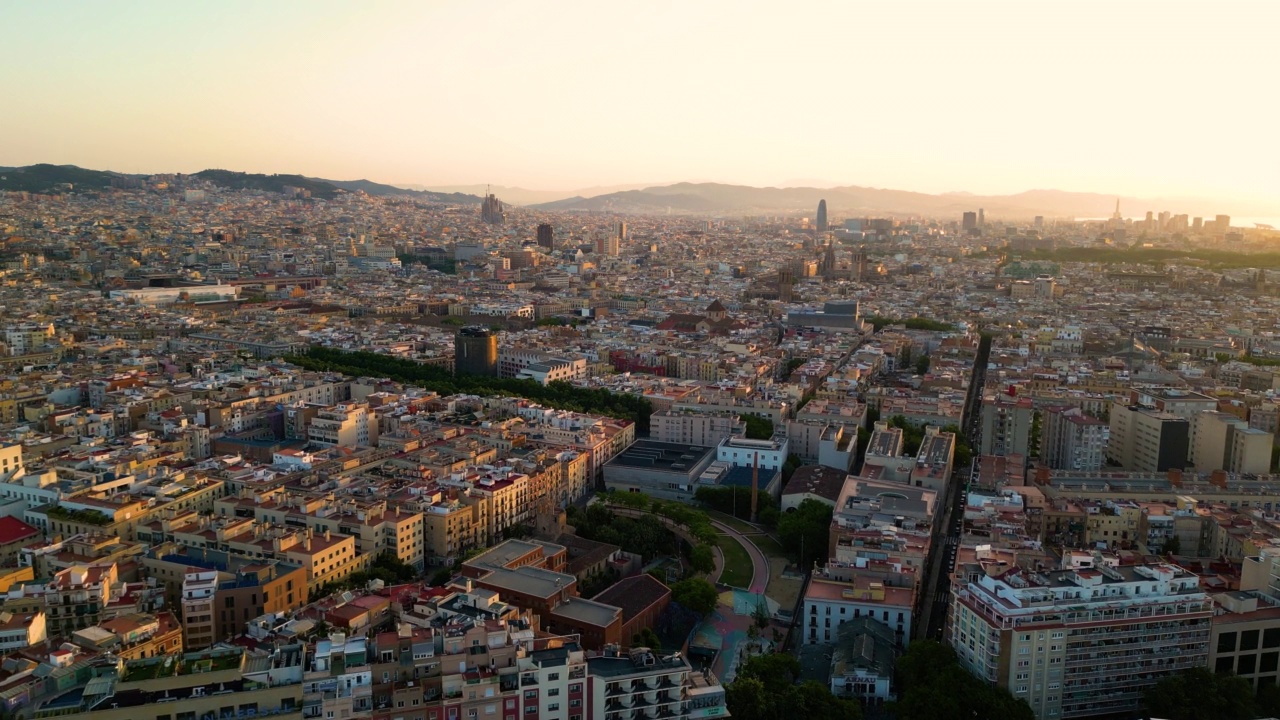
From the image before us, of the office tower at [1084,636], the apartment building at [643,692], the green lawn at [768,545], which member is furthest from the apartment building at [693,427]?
the apartment building at [643,692]

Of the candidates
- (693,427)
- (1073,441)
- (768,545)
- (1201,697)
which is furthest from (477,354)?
(1201,697)

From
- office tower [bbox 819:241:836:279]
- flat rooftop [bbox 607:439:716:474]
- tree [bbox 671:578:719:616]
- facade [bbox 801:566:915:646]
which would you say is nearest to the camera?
facade [bbox 801:566:915:646]

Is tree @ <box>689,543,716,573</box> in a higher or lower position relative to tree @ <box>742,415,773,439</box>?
lower

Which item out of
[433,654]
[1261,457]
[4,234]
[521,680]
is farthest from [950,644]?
[4,234]

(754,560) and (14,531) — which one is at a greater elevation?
(14,531)

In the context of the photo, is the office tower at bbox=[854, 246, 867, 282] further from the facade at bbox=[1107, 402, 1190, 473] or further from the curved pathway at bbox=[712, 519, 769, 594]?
the curved pathway at bbox=[712, 519, 769, 594]

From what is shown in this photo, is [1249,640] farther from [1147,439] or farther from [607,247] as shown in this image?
[607,247]

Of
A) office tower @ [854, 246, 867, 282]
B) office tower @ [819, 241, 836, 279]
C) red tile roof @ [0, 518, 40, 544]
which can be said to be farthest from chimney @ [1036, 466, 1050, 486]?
office tower @ [819, 241, 836, 279]
